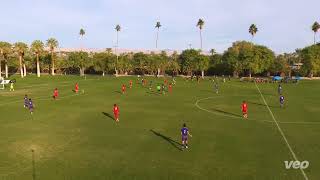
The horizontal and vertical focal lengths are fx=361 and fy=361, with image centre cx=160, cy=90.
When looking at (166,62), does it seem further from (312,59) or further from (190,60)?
(312,59)

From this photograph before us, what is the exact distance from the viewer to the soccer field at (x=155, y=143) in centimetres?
2292

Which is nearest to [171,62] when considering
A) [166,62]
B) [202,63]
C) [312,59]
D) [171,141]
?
[166,62]

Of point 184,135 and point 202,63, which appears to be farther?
point 202,63

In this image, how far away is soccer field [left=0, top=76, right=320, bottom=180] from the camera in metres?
22.9

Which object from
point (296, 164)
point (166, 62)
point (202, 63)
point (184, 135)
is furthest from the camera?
point (166, 62)

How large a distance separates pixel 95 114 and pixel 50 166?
64.5ft

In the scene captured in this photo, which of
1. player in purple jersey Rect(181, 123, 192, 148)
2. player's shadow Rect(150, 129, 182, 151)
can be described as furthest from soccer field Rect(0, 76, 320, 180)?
player in purple jersey Rect(181, 123, 192, 148)

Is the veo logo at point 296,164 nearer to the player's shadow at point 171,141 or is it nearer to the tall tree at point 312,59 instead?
the player's shadow at point 171,141

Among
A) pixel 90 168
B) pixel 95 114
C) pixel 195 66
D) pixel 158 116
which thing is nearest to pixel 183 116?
pixel 158 116

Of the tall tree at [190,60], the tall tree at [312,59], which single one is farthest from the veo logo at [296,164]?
the tall tree at [190,60]

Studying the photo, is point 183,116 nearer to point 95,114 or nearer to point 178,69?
point 95,114

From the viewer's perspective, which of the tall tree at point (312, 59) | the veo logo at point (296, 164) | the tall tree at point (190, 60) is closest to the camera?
the veo logo at point (296, 164)

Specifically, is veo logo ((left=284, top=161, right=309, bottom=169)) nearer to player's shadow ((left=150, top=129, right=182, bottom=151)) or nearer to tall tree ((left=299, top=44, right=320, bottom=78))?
player's shadow ((left=150, top=129, right=182, bottom=151))

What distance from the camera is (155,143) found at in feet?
97.5
